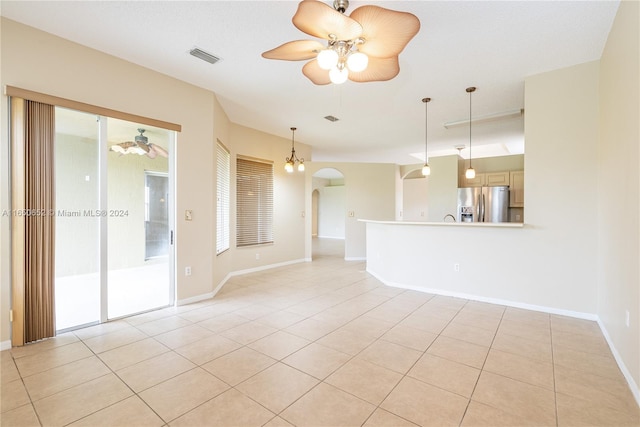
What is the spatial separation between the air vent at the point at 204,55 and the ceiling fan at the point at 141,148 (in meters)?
1.20

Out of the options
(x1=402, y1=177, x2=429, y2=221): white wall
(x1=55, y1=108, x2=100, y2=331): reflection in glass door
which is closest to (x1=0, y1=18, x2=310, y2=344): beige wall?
(x1=55, y1=108, x2=100, y2=331): reflection in glass door

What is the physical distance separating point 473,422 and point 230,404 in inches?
59.2

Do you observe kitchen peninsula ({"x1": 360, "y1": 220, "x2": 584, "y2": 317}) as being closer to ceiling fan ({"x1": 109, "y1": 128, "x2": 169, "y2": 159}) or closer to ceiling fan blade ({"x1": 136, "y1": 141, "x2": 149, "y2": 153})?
ceiling fan ({"x1": 109, "y1": 128, "x2": 169, "y2": 159})

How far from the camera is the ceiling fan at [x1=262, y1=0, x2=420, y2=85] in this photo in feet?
5.90

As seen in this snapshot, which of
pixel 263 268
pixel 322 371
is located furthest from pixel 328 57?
pixel 263 268

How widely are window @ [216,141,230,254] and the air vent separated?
5.03ft

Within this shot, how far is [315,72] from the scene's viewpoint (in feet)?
8.46

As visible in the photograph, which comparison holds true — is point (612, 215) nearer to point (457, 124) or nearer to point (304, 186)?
point (457, 124)

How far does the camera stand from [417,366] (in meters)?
2.29

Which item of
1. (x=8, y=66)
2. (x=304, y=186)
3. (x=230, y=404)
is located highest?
(x=8, y=66)

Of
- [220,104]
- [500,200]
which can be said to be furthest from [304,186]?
[500,200]

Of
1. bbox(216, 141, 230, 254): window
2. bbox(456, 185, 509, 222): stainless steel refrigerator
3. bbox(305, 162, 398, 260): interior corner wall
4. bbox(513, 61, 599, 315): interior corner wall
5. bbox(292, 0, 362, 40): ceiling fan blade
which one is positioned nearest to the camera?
bbox(292, 0, 362, 40): ceiling fan blade

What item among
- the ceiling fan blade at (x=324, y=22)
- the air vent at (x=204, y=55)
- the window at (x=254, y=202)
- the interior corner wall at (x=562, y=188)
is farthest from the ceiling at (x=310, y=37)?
the window at (x=254, y=202)

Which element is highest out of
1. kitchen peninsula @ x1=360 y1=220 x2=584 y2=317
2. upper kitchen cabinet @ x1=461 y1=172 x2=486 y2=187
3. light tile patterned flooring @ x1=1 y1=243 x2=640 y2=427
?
upper kitchen cabinet @ x1=461 y1=172 x2=486 y2=187
